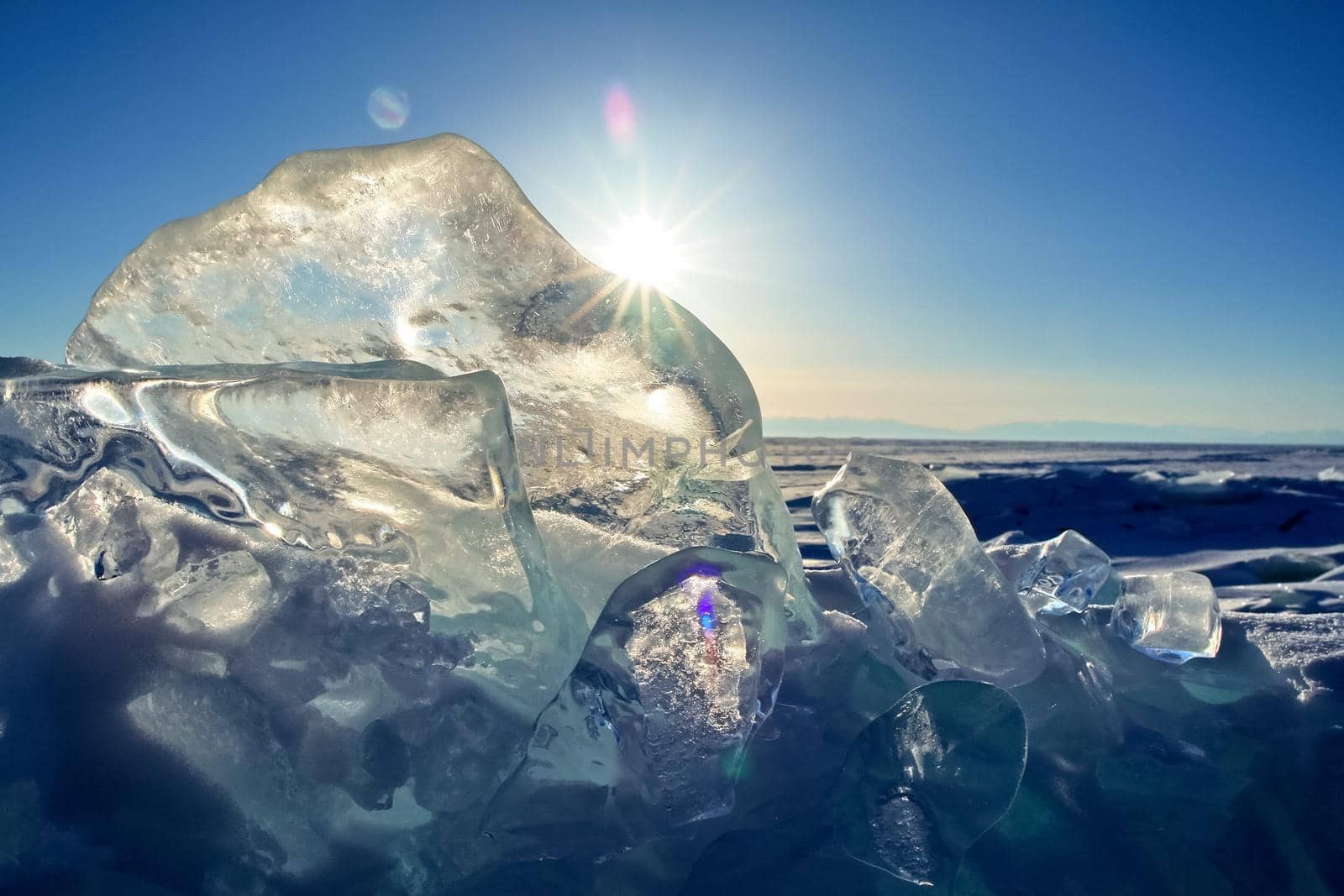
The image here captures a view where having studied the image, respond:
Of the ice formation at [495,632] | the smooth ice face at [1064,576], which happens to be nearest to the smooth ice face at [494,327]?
the ice formation at [495,632]

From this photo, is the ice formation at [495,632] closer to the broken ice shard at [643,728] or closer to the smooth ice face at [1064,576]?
the broken ice shard at [643,728]

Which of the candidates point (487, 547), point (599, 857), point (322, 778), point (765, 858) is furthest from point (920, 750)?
point (322, 778)

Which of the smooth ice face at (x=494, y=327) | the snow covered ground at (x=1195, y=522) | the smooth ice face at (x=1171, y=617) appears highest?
the smooth ice face at (x=494, y=327)

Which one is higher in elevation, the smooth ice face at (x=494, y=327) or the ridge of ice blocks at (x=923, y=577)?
the smooth ice face at (x=494, y=327)

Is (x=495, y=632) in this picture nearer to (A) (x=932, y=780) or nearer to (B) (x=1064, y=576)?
(A) (x=932, y=780)

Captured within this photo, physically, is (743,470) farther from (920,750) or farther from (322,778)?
(322,778)

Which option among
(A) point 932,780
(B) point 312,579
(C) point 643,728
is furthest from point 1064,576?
(B) point 312,579
